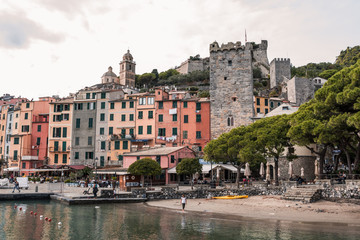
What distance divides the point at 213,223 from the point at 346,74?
16899 mm

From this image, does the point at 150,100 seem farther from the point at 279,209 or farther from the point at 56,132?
the point at 279,209

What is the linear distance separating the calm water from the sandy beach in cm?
172

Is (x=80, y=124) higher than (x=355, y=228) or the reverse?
higher

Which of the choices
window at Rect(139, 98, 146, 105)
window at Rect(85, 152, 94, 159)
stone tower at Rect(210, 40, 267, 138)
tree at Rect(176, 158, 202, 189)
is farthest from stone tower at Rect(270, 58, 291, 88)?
tree at Rect(176, 158, 202, 189)

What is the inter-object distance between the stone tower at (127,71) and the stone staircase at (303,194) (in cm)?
10741

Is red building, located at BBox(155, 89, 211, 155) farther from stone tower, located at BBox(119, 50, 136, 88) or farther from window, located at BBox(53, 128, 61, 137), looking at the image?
stone tower, located at BBox(119, 50, 136, 88)

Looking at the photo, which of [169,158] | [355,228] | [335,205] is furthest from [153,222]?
[169,158]

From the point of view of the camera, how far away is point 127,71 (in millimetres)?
130375

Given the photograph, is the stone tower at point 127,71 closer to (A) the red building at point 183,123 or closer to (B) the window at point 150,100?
(B) the window at point 150,100

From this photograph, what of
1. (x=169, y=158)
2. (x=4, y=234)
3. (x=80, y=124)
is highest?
(x=80, y=124)

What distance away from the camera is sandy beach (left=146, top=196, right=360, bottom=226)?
2184 cm

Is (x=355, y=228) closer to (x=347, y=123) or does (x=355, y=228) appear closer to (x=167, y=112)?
(x=347, y=123)

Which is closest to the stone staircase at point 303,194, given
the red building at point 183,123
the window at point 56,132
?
the red building at point 183,123

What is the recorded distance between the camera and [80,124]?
57344 millimetres
